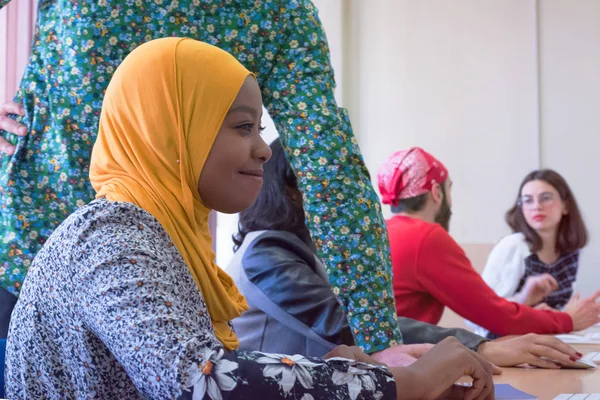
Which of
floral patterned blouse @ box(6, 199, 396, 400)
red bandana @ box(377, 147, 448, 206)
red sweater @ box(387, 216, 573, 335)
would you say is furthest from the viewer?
red bandana @ box(377, 147, 448, 206)

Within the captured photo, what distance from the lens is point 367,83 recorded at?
209 inches

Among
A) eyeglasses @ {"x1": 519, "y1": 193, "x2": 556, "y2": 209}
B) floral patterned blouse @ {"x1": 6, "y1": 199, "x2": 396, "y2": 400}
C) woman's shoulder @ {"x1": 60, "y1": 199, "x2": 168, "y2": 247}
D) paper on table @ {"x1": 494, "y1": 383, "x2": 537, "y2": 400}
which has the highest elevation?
woman's shoulder @ {"x1": 60, "y1": 199, "x2": 168, "y2": 247}

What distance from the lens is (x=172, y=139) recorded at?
1.10m

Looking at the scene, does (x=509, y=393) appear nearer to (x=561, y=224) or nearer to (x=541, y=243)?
(x=541, y=243)

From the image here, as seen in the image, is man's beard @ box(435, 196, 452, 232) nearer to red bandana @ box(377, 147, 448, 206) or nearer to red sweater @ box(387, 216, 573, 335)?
red bandana @ box(377, 147, 448, 206)

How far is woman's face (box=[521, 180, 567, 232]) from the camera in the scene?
13.1ft

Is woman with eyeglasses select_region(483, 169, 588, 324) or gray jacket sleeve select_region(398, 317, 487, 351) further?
woman with eyeglasses select_region(483, 169, 588, 324)

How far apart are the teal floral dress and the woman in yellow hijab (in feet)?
0.60

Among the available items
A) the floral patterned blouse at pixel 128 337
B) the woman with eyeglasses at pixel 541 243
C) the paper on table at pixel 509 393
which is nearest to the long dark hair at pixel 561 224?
the woman with eyeglasses at pixel 541 243

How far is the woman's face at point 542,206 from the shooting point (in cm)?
399

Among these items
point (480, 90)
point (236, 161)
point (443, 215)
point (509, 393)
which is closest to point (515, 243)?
point (443, 215)

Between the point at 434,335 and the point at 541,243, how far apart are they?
2193mm

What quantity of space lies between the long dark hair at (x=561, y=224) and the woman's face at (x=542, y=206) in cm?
2

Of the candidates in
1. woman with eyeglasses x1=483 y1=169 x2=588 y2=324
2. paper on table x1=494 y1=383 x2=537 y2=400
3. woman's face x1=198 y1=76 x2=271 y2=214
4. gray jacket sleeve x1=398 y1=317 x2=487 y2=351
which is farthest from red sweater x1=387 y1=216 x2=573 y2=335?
woman's face x1=198 y1=76 x2=271 y2=214
